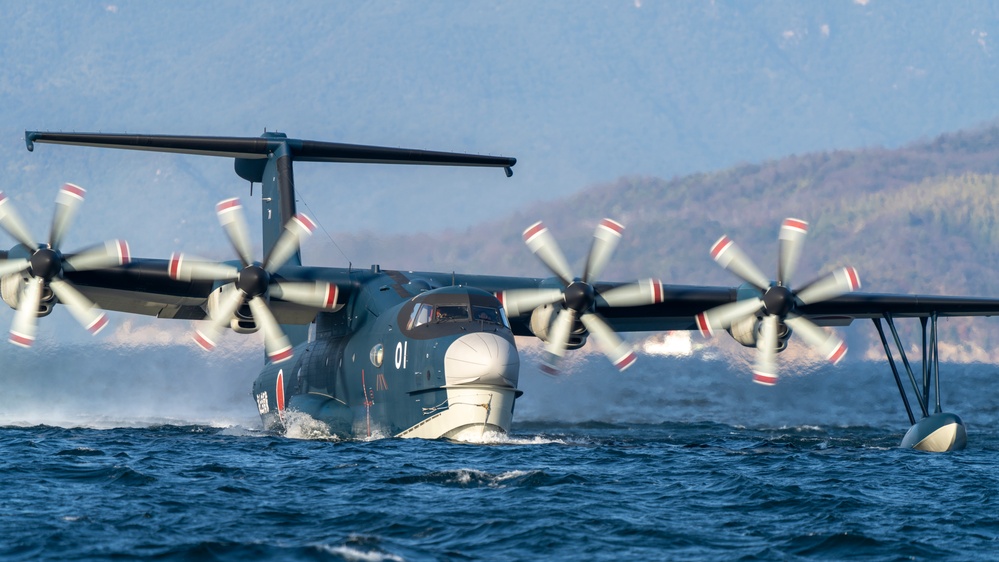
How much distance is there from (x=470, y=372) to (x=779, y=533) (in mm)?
10906

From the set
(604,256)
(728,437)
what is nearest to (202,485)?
(604,256)

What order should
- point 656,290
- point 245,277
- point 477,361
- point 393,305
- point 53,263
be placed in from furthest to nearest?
point 656,290, point 393,305, point 245,277, point 53,263, point 477,361

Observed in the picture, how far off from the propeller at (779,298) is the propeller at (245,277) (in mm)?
10492

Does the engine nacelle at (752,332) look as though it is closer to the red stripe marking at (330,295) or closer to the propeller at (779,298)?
the propeller at (779,298)

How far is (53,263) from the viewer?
85.7 feet

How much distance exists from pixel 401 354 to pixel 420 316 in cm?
105

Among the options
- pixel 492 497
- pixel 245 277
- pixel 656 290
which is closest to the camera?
pixel 492 497

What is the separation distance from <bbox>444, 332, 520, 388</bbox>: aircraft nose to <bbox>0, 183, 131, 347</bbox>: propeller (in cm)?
797

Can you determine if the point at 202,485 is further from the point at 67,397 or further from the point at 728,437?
the point at 67,397

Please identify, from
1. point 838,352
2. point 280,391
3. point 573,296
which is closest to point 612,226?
point 573,296

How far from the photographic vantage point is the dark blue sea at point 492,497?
44.8 ft

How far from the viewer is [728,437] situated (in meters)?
32.5

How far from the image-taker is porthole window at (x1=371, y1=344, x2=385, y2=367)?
2734 cm

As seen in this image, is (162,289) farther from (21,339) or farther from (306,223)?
(306,223)
